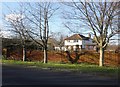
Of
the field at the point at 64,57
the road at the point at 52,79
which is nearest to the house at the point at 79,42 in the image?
the field at the point at 64,57

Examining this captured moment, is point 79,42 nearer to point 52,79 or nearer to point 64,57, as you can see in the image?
point 64,57

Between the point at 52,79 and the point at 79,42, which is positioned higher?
the point at 79,42

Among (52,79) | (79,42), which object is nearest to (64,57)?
(52,79)

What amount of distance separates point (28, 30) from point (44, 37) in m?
2.48

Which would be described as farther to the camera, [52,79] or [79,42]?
[79,42]

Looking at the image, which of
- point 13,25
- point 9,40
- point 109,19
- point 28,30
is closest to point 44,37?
point 28,30

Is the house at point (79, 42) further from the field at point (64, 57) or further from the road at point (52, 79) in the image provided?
the road at point (52, 79)

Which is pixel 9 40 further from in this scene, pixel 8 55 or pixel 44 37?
pixel 44 37

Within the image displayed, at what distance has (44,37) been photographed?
122 feet

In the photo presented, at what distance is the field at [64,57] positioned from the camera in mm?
35641

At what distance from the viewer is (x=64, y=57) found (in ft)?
131

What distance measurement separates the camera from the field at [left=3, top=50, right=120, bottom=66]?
35641 mm

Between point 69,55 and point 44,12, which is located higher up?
point 44,12

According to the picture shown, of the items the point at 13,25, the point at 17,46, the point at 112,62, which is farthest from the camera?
the point at 17,46
